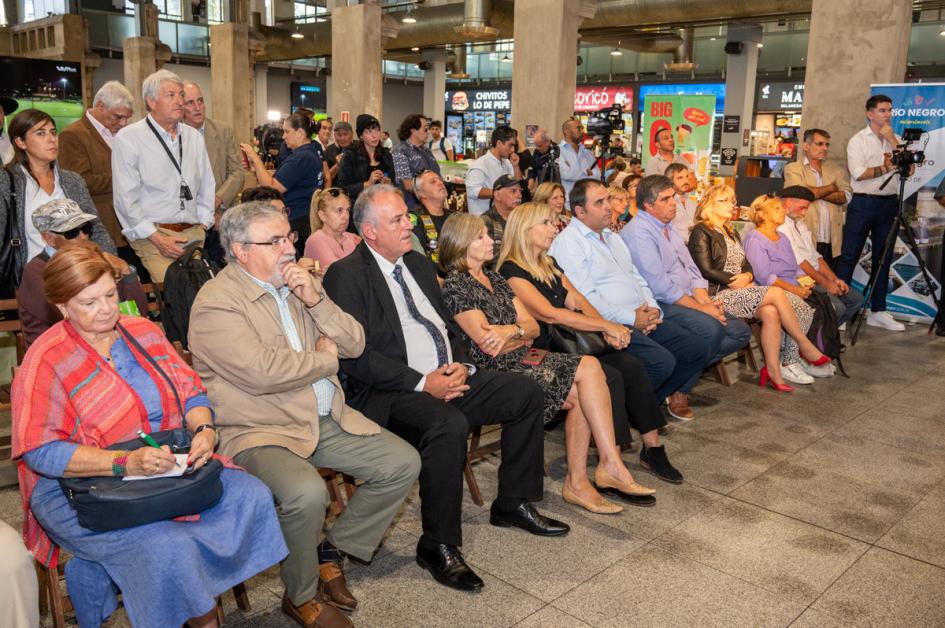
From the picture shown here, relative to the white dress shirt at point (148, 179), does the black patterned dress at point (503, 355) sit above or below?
below

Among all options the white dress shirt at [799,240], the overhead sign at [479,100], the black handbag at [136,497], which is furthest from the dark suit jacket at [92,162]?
the overhead sign at [479,100]

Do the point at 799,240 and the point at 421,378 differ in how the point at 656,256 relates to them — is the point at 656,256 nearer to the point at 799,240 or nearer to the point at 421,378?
the point at 799,240

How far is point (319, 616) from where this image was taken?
2.45 metres

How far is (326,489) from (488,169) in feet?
15.9

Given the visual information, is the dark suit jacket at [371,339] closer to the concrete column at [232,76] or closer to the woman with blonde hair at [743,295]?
the woman with blonde hair at [743,295]

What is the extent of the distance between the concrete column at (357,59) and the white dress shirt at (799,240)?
26.8 ft

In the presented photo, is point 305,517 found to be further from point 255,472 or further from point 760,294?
point 760,294

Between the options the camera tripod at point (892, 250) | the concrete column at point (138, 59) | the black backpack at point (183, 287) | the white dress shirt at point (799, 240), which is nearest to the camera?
the black backpack at point (183, 287)

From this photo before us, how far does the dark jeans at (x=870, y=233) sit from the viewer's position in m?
7.12

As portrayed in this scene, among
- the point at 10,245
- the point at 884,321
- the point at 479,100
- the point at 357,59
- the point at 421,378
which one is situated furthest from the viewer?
the point at 479,100

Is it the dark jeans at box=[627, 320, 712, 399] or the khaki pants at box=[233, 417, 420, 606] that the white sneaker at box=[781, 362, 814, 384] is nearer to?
the dark jeans at box=[627, 320, 712, 399]

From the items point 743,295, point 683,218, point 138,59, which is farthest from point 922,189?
point 138,59

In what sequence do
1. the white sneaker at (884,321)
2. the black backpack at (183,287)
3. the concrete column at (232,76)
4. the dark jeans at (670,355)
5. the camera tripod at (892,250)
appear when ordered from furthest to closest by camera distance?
the concrete column at (232,76) → the white sneaker at (884,321) → the camera tripod at (892,250) → the dark jeans at (670,355) → the black backpack at (183,287)

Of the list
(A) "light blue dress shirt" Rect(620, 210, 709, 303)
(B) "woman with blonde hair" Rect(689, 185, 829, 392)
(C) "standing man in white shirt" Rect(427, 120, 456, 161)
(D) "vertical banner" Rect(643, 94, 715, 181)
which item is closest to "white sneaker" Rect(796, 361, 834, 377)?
(B) "woman with blonde hair" Rect(689, 185, 829, 392)
